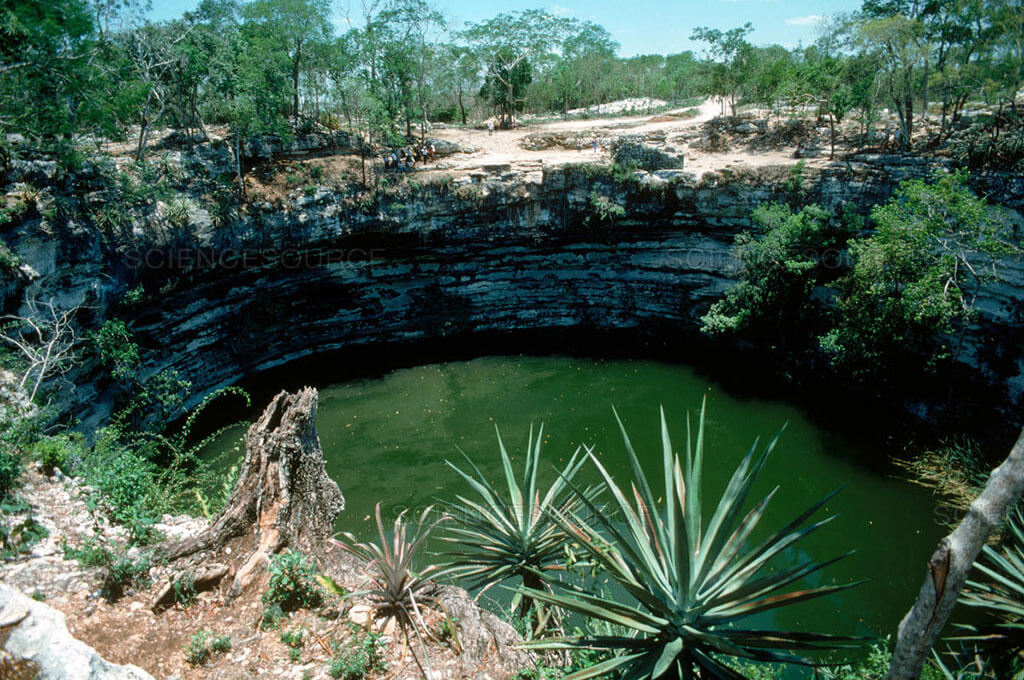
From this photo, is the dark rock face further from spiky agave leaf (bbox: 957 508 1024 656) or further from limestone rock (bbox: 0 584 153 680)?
limestone rock (bbox: 0 584 153 680)

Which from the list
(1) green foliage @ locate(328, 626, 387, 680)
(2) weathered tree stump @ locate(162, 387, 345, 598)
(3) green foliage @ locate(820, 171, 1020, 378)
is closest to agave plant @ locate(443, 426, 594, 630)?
(1) green foliage @ locate(328, 626, 387, 680)

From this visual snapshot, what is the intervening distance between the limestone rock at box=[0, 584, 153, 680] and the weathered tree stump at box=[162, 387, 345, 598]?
2977 mm

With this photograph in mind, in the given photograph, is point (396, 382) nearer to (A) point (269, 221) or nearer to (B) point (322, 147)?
(A) point (269, 221)

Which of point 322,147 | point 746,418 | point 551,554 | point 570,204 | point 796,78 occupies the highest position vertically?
point 796,78

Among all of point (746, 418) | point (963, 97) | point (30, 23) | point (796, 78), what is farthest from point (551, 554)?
point (796, 78)

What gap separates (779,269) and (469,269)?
921 centimetres

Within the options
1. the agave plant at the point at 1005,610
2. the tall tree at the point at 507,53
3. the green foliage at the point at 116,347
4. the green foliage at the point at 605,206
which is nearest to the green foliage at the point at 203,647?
the agave plant at the point at 1005,610

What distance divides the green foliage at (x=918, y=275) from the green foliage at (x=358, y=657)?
451 inches

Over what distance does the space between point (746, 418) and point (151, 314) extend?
595 inches

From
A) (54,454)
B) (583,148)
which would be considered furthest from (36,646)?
(583,148)

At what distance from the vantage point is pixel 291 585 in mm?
4828

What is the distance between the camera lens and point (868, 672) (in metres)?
5.65

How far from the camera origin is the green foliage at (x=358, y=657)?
13.9ft

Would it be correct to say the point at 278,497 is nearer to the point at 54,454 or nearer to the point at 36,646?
the point at 54,454
